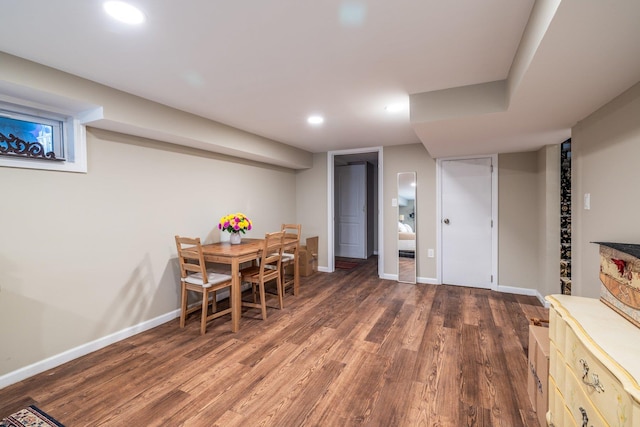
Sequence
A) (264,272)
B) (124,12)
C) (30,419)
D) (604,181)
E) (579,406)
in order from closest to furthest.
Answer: (579,406) → (124,12) → (30,419) → (604,181) → (264,272)

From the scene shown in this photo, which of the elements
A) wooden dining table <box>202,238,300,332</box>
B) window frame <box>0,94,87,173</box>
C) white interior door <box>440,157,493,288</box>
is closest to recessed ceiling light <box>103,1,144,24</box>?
window frame <box>0,94,87,173</box>

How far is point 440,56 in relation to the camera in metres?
1.84

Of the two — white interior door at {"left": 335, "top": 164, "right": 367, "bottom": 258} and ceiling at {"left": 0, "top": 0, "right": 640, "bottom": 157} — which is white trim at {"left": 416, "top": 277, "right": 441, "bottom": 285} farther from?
ceiling at {"left": 0, "top": 0, "right": 640, "bottom": 157}

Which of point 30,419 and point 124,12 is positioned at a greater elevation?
point 124,12

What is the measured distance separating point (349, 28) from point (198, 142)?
84.1 inches

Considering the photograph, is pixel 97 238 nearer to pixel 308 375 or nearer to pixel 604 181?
pixel 308 375

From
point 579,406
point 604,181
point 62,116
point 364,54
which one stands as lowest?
point 579,406

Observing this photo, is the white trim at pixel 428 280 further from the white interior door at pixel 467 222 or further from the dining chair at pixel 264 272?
the dining chair at pixel 264 272

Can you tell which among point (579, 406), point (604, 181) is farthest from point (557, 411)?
point (604, 181)

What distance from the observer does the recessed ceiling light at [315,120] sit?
121 inches

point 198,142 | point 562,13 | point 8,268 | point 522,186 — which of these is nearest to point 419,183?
point 522,186

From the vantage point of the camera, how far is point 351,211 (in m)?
6.47

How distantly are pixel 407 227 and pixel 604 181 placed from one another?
273cm

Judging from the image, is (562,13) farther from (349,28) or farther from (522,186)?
(522,186)
